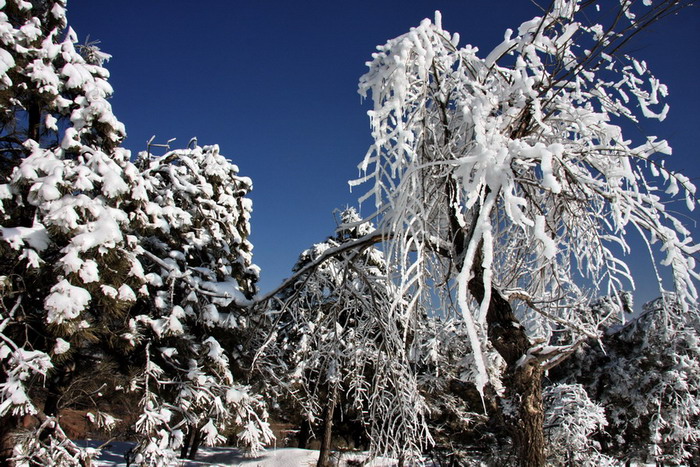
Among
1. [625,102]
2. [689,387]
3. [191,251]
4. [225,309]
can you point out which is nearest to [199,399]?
[225,309]

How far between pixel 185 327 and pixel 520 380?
5.67m

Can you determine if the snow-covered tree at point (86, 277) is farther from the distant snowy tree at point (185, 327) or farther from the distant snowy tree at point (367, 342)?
the distant snowy tree at point (367, 342)

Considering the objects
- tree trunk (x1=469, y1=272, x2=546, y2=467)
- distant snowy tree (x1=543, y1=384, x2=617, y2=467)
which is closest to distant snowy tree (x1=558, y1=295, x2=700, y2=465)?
distant snowy tree (x1=543, y1=384, x2=617, y2=467)

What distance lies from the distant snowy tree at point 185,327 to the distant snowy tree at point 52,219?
0.76 metres

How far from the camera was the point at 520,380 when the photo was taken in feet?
11.1

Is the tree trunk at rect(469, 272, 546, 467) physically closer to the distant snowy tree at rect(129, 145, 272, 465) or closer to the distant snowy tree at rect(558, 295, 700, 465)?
the distant snowy tree at rect(129, 145, 272, 465)

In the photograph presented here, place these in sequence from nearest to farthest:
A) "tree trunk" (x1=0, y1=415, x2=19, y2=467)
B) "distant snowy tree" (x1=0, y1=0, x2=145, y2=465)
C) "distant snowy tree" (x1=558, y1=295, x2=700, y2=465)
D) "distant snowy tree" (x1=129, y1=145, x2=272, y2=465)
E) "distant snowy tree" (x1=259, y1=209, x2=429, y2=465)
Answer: "distant snowy tree" (x1=259, y1=209, x2=429, y2=465)
"distant snowy tree" (x1=0, y1=0, x2=145, y2=465)
"tree trunk" (x1=0, y1=415, x2=19, y2=467)
"distant snowy tree" (x1=129, y1=145, x2=272, y2=465)
"distant snowy tree" (x1=558, y1=295, x2=700, y2=465)

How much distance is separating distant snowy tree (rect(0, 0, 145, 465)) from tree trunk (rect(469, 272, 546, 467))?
4.31 meters

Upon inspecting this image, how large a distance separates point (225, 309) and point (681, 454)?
18151mm

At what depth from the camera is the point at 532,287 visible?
13.4 ft

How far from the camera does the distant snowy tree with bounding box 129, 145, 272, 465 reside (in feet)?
20.7

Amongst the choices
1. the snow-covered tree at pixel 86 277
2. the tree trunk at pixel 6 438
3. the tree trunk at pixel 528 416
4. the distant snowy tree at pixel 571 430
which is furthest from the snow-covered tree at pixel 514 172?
the distant snowy tree at pixel 571 430

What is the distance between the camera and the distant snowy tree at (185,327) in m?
6.31

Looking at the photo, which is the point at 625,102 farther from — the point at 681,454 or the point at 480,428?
the point at 681,454
